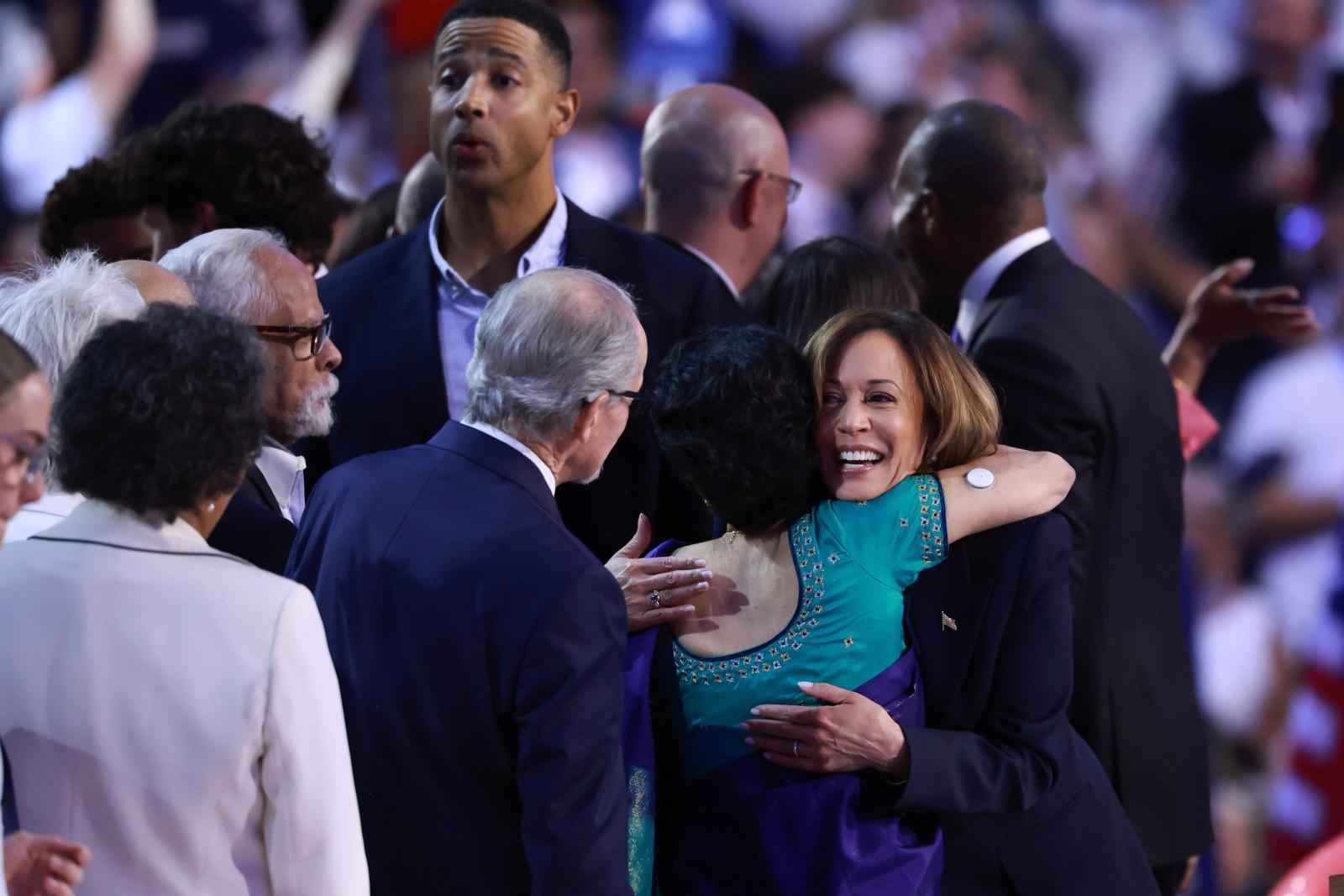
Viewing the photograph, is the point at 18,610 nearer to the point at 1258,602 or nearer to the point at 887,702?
the point at 887,702

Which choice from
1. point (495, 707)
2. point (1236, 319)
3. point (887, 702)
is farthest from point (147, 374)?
point (1236, 319)

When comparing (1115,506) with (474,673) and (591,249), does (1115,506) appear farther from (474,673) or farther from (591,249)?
(474,673)

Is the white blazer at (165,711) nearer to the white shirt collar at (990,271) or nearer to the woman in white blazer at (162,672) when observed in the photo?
the woman in white blazer at (162,672)

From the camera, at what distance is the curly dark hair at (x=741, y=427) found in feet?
6.95

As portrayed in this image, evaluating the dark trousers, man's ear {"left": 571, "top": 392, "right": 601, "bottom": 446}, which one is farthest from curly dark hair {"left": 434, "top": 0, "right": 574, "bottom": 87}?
the dark trousers

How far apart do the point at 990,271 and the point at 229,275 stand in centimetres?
156

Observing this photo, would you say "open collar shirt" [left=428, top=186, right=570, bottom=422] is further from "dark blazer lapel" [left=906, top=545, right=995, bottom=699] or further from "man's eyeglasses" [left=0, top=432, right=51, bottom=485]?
"man's eyeglasses" [left=0, top=432, right=51, bottom=485]

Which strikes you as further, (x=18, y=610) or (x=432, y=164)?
(x=432, y=164)

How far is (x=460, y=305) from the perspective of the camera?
9.93 ft

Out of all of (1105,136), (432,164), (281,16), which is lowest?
(432,164)

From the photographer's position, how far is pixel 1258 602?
6.07 meters

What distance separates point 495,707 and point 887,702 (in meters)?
0.54

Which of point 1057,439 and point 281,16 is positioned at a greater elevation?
point 281,16

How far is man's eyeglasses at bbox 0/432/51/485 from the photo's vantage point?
1.62 metres
